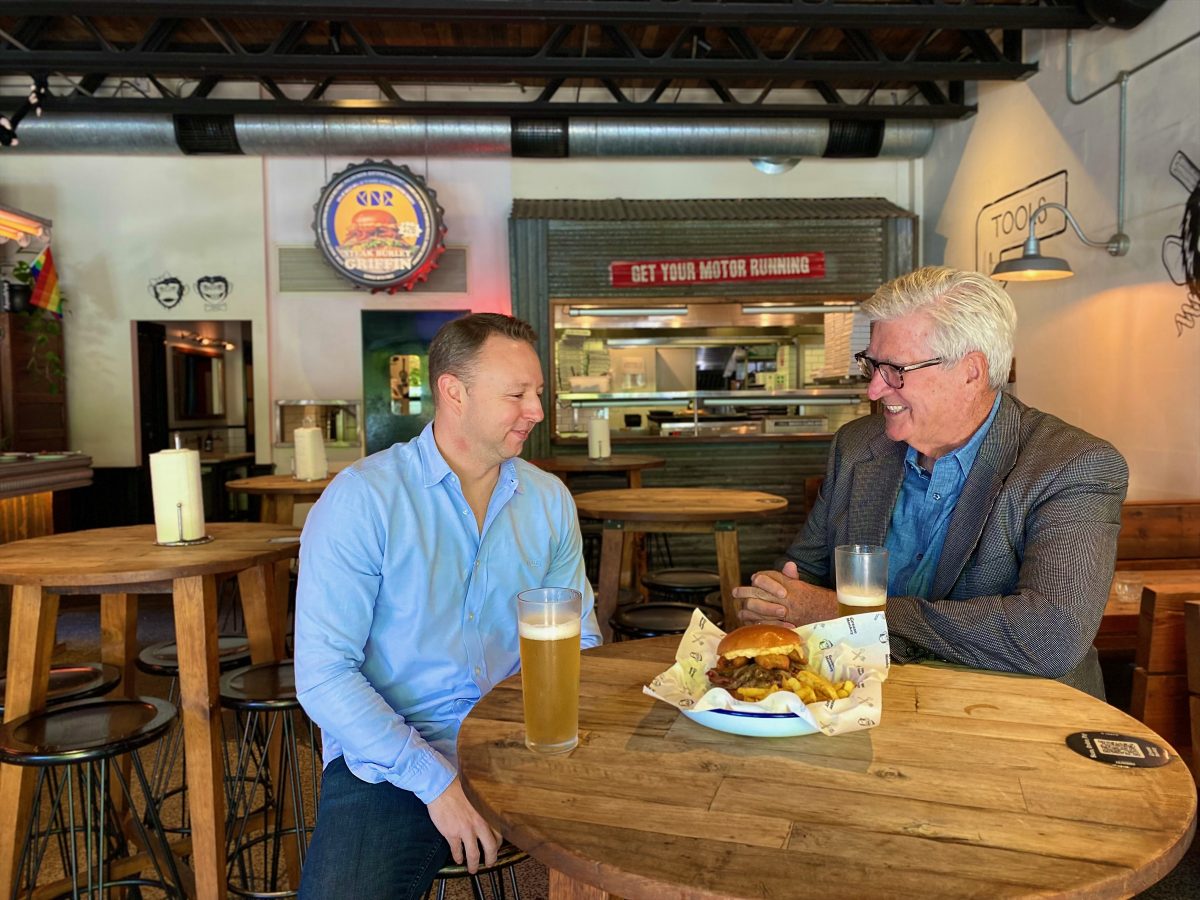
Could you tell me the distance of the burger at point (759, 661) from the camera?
124 centimetres

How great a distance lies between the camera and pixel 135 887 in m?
2.08

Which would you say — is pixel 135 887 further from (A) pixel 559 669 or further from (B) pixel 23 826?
(A) pixel 559 669

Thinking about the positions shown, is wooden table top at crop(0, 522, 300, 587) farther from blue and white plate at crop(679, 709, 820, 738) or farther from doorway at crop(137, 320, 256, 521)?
doorway at crop(137, 320, 256, 521)

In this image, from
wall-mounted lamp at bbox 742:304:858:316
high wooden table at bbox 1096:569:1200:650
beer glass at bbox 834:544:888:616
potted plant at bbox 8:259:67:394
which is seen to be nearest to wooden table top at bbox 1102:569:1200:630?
high wooden table at bbox 1096:569:1200:650

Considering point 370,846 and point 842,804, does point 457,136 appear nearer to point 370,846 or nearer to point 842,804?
point 370,846

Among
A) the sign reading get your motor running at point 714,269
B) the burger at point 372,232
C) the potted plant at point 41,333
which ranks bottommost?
the potted plant at point 41,333

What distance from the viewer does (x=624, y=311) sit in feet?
22.3

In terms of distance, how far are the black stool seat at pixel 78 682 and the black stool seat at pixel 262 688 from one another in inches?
15.0

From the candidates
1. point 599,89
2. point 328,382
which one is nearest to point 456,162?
point 599,89

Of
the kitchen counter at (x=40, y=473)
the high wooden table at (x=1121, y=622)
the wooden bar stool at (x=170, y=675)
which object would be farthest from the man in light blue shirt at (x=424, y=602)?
the kitchen counter at (x=40, y=473)

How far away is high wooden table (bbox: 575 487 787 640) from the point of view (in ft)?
10.6

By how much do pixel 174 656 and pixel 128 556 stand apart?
2.14 feet

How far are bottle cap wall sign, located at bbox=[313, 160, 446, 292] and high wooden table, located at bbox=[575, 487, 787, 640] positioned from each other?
3.44 metres

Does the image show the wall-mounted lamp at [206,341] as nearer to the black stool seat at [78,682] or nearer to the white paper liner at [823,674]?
the black stool seat at [78,682]
